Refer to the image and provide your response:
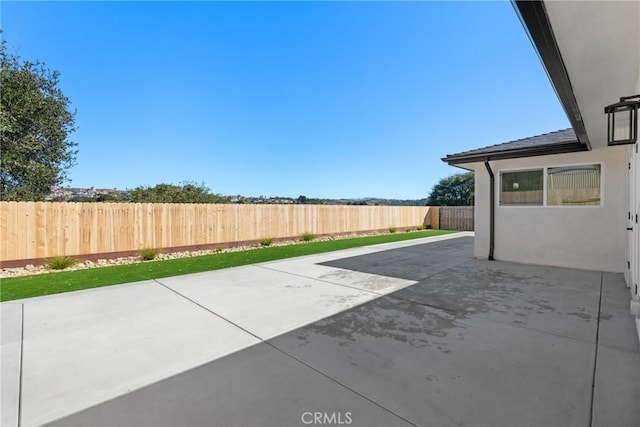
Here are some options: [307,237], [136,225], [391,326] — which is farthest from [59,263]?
[307,237]

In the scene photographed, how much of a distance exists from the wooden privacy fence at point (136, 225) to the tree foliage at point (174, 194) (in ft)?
36.2

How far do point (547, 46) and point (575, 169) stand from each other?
5643mm

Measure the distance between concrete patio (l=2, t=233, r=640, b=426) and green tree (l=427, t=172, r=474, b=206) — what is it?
2809cm

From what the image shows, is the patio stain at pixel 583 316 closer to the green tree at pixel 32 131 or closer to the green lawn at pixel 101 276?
the green lawn at pixel 101 276

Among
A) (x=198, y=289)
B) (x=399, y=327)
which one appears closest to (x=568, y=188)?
(x=399, y=327)

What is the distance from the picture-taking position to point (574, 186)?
6.37 meters

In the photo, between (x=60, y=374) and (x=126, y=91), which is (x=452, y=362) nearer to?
(x=60, y=374)

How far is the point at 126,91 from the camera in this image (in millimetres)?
→ 11219

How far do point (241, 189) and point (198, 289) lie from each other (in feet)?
75.8

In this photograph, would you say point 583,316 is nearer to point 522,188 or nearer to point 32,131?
point 522,188

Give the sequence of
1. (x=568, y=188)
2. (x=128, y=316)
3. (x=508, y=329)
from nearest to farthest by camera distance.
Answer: (x=508, y=329), (x=128, y=316), (x=568, y=188)

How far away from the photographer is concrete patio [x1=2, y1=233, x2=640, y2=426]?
181cm

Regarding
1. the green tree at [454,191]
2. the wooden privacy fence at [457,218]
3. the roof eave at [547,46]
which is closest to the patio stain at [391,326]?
the roof eave at [547,46]

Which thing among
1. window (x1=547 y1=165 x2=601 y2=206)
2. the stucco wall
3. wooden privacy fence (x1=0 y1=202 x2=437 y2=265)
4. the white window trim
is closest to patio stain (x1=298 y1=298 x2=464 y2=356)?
the stucco wall
